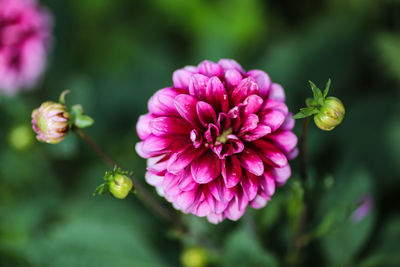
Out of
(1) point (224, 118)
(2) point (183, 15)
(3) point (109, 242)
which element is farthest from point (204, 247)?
(2) point (183, 15)

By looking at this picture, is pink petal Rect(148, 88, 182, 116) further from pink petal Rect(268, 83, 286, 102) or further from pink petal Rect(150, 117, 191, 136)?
pink petal Rect(268, 83, 286, 102)

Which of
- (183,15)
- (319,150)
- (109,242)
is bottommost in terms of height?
(109,242)

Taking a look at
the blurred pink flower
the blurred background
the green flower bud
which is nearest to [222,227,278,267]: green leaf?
the blurred background

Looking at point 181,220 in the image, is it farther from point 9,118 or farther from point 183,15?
point 183,15

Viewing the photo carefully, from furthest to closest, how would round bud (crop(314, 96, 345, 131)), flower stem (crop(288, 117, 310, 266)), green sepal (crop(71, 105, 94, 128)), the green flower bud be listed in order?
1. the green flower bud
2. green sepal (crop(71, 105, 94, 128))
3. flower stem (crop(288, 117, 310, 266))
4. round bud (crop(314, 96, 345, 131))

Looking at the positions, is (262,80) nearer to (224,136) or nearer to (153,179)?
(224,136)

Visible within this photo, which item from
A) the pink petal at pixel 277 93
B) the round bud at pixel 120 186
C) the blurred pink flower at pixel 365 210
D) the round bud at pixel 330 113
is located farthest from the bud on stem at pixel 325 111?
the blurred pink flower at pixel 365 210
